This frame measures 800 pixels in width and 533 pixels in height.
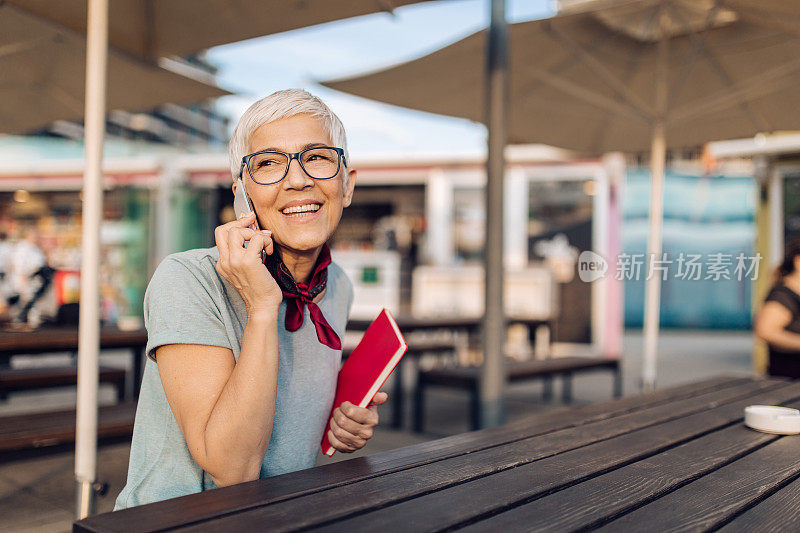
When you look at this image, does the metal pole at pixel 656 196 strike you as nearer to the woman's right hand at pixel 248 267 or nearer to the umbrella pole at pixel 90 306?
the umbrella pole at pixel 90 306

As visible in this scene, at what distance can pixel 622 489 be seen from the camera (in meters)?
1.31

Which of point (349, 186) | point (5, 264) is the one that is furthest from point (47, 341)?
point (5, 264)

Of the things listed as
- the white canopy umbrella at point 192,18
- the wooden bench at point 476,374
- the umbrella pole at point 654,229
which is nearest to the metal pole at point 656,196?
the umbrella pole at point 654,229

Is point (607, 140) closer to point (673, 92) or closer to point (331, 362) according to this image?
point (673, 92)

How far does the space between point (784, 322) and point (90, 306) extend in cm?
369

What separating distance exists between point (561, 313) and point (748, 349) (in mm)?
5075

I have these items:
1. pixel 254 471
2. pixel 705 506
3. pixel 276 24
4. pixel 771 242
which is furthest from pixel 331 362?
pixel 771 242

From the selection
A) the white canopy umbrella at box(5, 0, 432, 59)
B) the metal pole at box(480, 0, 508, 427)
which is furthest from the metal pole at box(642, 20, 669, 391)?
the white canopy umbrella at box(5, 0, 432, 59)

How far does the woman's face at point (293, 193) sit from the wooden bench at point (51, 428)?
182cm

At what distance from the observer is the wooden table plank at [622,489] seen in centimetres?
111

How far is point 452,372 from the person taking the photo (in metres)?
4.80

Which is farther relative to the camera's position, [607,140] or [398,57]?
[607,140]

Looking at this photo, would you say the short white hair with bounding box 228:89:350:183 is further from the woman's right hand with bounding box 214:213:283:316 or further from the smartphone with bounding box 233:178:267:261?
the woman's right hand with bounding box 214:213:283:316

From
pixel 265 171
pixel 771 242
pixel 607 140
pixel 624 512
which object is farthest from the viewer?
pixel 771 242
